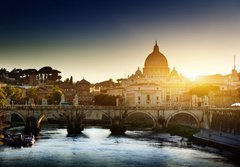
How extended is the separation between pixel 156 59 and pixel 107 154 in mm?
75649

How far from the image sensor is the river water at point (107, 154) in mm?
35781

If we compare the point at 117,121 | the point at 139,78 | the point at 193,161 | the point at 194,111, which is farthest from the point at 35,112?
the point at 139,78

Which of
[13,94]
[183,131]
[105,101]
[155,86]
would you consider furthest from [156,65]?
[183,131]

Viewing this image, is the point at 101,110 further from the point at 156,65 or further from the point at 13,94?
the point at 156,65

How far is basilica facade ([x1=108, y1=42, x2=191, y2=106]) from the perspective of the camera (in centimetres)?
9900

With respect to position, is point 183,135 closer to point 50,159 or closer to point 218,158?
point 218,158

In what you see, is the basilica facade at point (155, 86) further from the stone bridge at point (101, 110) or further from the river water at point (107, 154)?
the river water at point (107, 154)

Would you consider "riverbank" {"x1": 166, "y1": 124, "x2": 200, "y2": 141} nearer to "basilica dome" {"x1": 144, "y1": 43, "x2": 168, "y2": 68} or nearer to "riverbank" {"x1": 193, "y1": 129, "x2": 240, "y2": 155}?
"riverbank" {"x1": 193, "y1": 129, "x2": 240, "y2": 155}

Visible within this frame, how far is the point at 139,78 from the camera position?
113 metres

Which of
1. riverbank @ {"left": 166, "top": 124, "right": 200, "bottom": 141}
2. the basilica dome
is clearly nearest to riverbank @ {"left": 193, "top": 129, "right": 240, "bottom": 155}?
riverbank @ {"left": 166, "top": 124, "right": 200, "bottom": 141}

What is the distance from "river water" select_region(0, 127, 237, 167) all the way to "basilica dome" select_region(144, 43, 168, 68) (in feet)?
212

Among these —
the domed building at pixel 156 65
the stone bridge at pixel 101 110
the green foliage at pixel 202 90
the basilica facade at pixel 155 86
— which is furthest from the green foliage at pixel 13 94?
the domed building at pixel 156 65

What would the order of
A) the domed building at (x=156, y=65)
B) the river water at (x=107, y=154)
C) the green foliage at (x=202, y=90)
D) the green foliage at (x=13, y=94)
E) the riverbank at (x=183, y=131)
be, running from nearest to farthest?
the river water at (x=107, y=154) < the riverbank at (x=183, y=131) < the green foliage at (x=13, y=94) < the green foliage at (x=202, y=90) < the domed building at (x=156, y=65)

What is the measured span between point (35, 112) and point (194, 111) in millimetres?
20576
